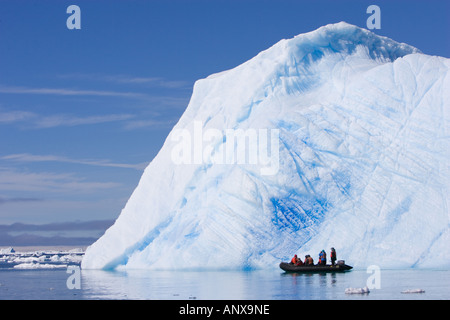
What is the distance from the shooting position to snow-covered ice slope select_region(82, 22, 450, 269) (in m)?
23.2

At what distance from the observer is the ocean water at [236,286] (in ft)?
52.1

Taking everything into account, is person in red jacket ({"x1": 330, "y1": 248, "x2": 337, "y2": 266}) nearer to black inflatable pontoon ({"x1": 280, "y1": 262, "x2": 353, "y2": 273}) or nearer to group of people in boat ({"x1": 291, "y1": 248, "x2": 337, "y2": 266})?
group of people in boat ({"x1": 291, "y1": 248, "x2": 337, "y2": 266})

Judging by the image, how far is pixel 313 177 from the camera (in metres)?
24.1

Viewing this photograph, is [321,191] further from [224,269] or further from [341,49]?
[341,49]

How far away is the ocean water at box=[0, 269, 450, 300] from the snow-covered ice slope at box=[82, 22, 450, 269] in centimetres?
108

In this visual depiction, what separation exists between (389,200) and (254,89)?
266 inches

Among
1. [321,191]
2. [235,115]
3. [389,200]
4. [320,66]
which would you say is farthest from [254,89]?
[389,200]

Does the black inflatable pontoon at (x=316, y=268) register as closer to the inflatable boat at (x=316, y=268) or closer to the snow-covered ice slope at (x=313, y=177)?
the inflatable boat at (x=316, y=268)

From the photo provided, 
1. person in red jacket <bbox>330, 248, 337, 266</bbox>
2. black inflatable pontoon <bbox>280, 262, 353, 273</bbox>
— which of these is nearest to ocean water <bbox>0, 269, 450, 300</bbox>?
black inflatable pontoon <bbox>280, 262, 353, 273</bbox>

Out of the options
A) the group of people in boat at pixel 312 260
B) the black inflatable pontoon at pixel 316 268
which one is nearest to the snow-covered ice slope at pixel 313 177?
the group of people in boat at pixel 312 260

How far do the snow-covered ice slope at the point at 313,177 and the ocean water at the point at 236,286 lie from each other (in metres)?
1.08

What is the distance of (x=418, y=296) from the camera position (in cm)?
1516
